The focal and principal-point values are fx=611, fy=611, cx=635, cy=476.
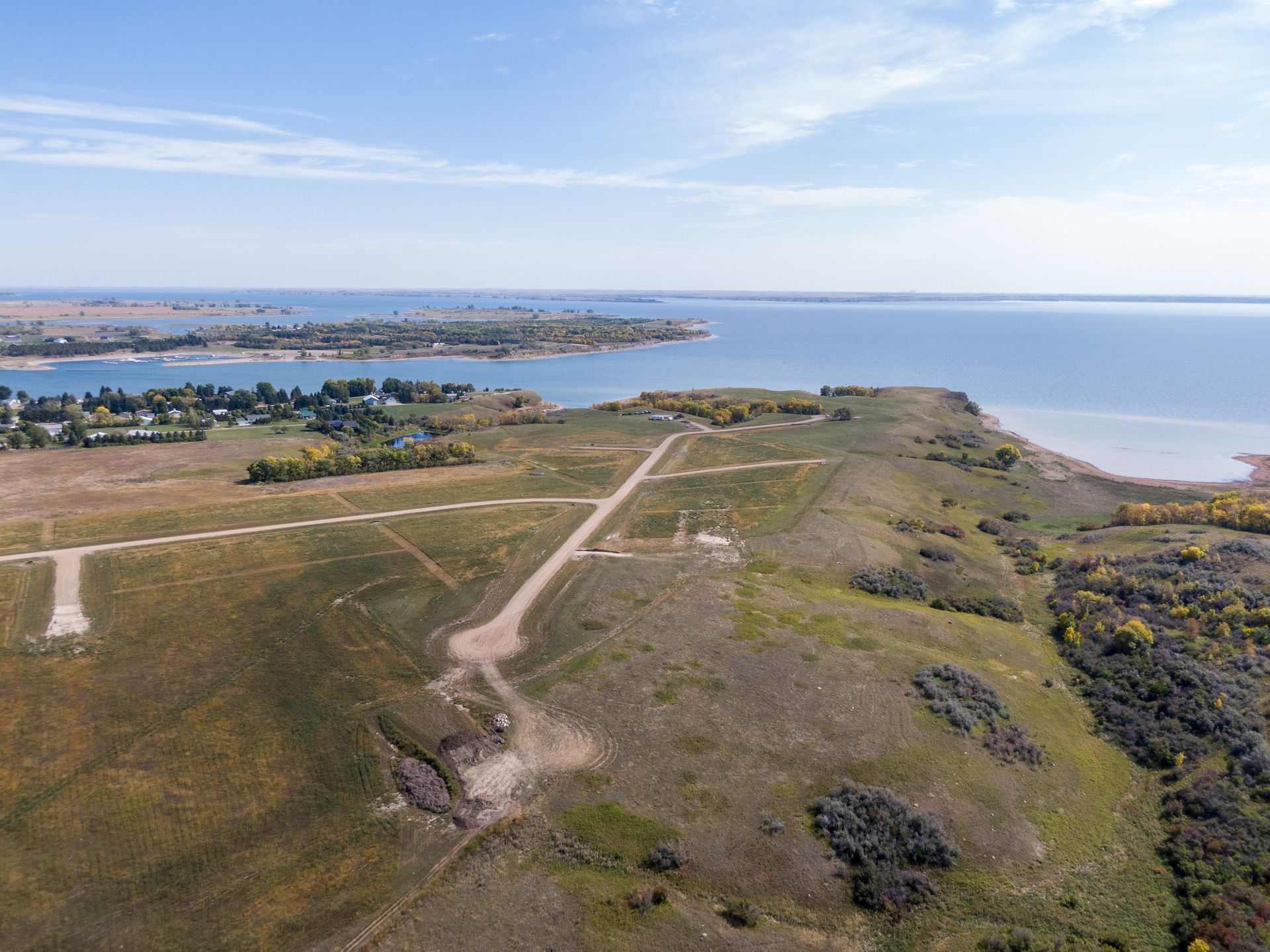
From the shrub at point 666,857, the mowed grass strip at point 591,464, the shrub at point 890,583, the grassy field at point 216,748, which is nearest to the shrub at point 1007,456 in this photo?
the shrub at point 890,583

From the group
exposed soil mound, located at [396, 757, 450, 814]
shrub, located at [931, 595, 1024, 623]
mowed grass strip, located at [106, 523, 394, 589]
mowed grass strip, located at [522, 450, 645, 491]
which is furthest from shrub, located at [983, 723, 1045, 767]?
mowed grass strip, located at [522, 450, 645, 491]

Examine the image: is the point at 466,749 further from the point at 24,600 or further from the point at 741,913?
the point at 24,600

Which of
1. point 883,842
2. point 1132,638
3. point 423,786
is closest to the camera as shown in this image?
point 883,842

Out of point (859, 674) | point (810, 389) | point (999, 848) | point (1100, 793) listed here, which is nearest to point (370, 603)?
point (859, 674)

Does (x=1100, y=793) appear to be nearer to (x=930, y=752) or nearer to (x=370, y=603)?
(x=930, y=752)

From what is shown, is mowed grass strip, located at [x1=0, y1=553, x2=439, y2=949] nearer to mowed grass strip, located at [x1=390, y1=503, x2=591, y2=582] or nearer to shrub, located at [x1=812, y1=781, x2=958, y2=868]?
mowed grass strip, located at [x1=390, y1=503, x2=591, y2=582]

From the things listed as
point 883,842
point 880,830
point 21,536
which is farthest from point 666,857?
point 21,536
